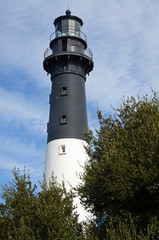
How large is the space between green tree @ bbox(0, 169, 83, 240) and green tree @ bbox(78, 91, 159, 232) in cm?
200

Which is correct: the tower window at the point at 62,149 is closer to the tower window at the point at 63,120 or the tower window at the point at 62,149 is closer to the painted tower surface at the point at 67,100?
the painted tower surface at the point at 67,100

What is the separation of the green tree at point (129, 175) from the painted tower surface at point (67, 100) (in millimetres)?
7078

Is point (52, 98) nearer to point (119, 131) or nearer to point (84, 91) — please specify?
point (84, 91)

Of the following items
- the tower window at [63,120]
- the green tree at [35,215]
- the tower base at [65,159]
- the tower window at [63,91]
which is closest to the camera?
the green tree at [35,215]

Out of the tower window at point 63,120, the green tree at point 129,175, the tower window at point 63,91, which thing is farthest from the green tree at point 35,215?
the tower window at point 63,91

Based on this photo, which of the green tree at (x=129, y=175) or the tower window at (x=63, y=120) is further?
the tower window at (x=63, y=120)

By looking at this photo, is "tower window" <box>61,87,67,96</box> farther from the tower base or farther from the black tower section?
the tower base

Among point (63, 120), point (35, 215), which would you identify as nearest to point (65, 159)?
point (63, 120)

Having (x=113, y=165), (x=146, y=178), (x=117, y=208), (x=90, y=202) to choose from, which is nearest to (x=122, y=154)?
(x=113, y=165)

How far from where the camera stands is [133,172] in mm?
16984

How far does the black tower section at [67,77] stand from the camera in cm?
2970

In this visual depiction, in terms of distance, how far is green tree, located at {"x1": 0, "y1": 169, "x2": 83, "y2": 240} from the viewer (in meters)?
16.5

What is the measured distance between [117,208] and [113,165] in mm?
2675

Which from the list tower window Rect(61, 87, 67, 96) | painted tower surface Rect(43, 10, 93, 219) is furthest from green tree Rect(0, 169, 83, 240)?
tower window Rect(61, 87, 67, 96)
